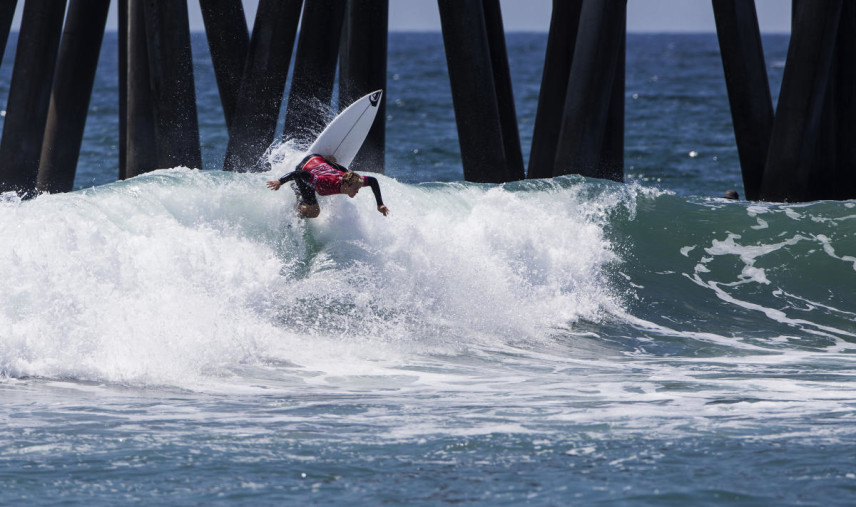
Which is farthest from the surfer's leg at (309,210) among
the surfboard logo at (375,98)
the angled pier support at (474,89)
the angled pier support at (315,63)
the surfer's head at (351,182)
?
the angled pier support at (474,89)

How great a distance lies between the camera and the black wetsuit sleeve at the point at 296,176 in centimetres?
930

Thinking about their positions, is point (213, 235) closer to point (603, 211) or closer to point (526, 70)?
point (603, 211)

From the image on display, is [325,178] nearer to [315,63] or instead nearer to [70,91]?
[315,63]

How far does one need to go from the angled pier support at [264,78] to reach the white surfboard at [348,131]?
0.57 meters

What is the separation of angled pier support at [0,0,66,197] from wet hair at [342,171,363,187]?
13.2ft

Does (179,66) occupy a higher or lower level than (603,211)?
higher

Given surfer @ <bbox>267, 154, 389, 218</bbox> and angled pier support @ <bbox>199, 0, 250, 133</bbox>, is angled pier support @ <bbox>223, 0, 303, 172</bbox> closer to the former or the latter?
angled pier support @ <bbox>199, 0, 250, 133</bbox>

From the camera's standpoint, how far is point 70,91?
12.3 metres

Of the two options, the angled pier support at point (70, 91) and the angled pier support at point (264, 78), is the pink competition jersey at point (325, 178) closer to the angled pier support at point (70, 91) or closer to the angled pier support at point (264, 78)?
the angled pier support at point (264, 78)

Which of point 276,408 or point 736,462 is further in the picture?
point 276,408

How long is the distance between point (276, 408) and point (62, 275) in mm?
2391

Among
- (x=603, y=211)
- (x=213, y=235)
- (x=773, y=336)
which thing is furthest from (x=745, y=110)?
(x=213, y=235)

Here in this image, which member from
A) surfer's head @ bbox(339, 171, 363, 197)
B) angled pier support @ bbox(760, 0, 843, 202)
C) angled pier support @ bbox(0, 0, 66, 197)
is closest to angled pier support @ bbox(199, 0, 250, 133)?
angled pier support @ bbox(0, 0, 66, 197)

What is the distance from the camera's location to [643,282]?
10711 millimetres
